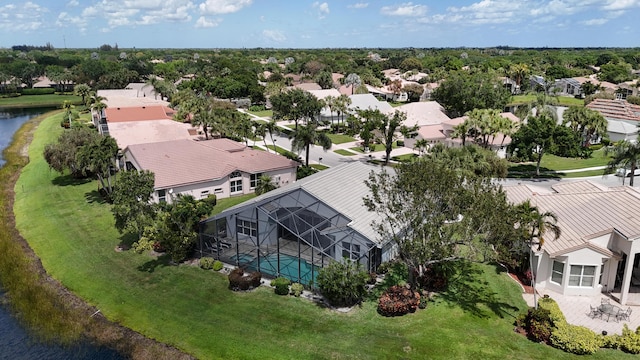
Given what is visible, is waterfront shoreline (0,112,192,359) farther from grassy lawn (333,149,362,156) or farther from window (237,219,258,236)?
grassy lawn (333,149,362,156)

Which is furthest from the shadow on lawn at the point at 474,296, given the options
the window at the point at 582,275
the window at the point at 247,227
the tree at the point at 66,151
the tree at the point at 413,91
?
the tree at the point at 413,91

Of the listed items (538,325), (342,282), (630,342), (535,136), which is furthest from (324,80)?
(630,342)

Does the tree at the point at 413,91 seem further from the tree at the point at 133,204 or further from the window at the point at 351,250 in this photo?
the window at the point at 351,250

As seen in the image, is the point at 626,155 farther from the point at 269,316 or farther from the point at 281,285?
the point at 269,316

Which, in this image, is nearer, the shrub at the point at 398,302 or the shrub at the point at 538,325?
the shrub at the point at 538,325

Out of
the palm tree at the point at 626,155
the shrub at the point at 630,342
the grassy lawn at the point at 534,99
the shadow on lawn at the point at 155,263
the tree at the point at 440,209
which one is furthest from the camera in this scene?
the grassy lawn at the point at 534,99

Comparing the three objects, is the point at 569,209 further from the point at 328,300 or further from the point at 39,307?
the point at 39,307
